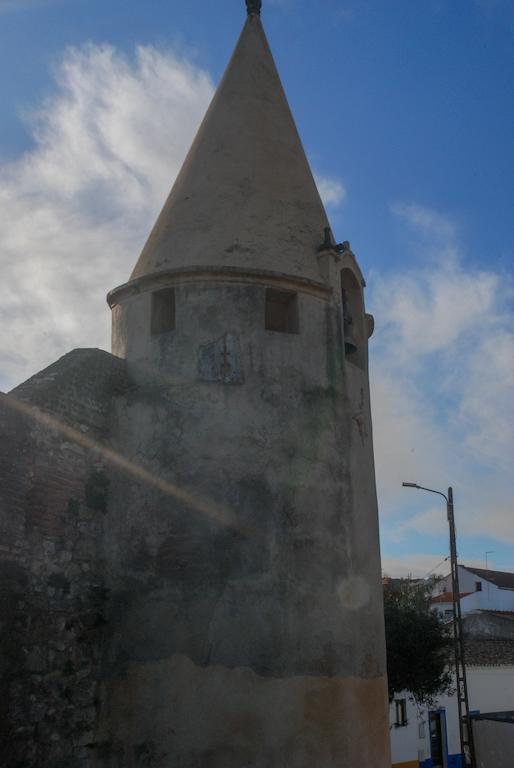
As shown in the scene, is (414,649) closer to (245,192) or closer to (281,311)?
(281,311)

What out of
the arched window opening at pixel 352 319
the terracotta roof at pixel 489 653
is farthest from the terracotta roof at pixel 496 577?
the arched window opening at pixel 352 319

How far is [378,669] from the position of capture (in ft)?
31.1

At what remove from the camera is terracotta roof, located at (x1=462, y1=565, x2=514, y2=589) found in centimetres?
4670

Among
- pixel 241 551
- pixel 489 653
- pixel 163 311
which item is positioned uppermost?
pixel 163 311

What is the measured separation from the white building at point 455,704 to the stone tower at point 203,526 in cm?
1415

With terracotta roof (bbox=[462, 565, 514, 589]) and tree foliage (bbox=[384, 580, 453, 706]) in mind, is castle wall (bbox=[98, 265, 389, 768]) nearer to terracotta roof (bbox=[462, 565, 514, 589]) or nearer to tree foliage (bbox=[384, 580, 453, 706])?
tree foliage (bbox=[384, 580, 453, 706])

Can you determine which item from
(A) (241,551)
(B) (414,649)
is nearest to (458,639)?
(B) (414,649)

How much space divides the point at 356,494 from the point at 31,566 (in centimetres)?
385

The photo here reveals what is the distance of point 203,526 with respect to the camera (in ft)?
29.5

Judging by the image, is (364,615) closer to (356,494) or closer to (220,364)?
(356,494)

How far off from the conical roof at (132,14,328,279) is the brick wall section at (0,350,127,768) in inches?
86.7

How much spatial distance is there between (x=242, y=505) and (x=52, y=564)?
2.10 m

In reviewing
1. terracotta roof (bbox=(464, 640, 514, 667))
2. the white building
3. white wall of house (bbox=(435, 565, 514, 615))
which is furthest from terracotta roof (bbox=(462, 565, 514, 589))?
terracotta roof (bbox=(464, 640, 514, 667))

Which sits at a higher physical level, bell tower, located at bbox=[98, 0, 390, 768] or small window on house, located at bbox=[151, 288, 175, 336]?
small window on house, located at bbox=[151, 288, 175, 336]
